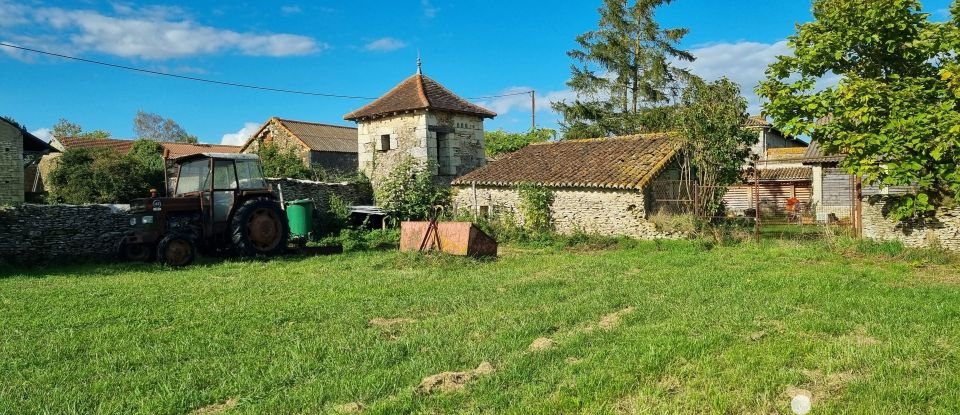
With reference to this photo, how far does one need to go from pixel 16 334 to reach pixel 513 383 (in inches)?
195

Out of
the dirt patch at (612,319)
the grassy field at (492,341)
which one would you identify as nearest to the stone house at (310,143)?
the grassy field at (492,341)

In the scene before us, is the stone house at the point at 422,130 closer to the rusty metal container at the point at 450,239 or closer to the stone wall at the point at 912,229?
the rusty metal container at the point at 450,239

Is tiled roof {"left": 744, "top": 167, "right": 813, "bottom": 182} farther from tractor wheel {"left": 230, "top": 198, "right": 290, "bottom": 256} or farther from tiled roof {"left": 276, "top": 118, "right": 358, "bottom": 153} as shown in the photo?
tractor wheel {"left": 230, "top": 198, "right": 290, "bottom": 256}

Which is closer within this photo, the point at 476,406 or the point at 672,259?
the point at 476,406

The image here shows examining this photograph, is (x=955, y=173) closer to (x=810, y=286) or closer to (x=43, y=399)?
(x=810, y=286)

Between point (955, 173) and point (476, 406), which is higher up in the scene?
point (955, 173)

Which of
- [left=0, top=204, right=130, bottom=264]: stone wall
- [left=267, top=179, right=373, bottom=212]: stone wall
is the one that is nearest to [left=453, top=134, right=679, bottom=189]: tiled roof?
[left=267, top=179, right=373, bottom=212]: stone wall

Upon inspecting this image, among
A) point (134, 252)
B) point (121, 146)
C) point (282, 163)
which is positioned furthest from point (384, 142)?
point (121, 146)

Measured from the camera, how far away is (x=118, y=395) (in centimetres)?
423

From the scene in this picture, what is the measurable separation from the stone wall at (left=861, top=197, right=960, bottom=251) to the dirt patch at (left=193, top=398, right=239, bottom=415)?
11.7m

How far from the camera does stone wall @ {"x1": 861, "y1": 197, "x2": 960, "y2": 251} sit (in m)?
10.8

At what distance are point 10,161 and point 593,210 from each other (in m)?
16.8

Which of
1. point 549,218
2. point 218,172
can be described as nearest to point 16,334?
point 218,172

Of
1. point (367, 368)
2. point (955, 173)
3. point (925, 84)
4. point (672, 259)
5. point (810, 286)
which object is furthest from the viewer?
point (672, 259)
